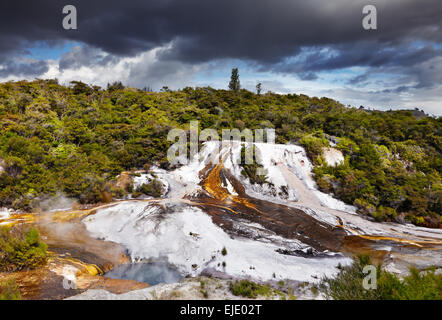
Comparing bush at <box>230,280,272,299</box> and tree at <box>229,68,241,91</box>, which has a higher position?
tree at <box>229,68,241,91</box>

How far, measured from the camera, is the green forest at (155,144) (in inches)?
585

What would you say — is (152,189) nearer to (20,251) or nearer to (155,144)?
(155,144)

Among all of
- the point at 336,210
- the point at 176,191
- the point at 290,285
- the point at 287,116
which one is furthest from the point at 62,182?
the point at 287,116

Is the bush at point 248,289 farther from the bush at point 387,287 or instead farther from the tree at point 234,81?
the tree at point 234,81

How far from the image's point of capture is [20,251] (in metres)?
8.41

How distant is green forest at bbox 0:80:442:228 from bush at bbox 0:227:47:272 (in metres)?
5.68

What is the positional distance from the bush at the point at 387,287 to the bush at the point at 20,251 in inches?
403

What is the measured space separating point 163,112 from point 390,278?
25483 millimetres

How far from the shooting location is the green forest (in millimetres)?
14859

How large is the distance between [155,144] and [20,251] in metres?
13.0

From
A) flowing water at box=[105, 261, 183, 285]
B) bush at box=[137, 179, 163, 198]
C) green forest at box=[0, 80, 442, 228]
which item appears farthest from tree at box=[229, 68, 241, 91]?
flowing water at box=[105, 261, 183, 285]

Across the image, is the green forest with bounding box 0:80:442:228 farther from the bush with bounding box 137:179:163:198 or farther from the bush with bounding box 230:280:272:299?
the bush with bounding box 230:280:272:299

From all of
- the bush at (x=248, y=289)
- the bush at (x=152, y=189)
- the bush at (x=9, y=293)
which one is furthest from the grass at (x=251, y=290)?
the bush at (x=152, y=189)

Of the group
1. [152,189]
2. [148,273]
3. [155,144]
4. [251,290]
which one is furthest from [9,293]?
[155,144]
